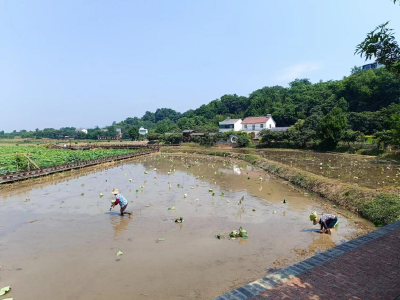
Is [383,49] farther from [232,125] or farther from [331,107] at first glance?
[232,125]

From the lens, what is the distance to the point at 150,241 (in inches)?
438

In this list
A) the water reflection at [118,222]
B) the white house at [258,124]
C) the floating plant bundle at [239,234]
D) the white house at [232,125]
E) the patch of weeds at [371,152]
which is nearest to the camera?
the floating plant bundle at [239,234]

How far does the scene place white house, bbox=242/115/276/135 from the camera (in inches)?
2496

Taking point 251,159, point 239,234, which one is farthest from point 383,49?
point 251,159

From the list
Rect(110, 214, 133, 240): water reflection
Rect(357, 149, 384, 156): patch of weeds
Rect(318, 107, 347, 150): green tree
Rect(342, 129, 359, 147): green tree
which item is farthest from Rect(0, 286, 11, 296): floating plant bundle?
Rect(342, 129, 359, 147): green tree

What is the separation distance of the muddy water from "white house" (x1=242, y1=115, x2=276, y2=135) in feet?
147

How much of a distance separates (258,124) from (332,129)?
2293cm

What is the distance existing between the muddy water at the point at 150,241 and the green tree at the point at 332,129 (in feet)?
88.6

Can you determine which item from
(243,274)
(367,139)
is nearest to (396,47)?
(243,274)

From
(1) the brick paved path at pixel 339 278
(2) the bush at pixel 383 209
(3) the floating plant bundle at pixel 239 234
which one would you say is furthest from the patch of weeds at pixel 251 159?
(1) the brick paved path at pixel 339 278

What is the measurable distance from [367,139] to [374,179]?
90.5ft

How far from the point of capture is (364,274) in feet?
20.8

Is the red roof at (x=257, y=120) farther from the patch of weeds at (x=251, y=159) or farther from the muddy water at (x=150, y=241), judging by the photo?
the muddy water at (x=150, y=241)

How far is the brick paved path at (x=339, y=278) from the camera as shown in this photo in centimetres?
555
